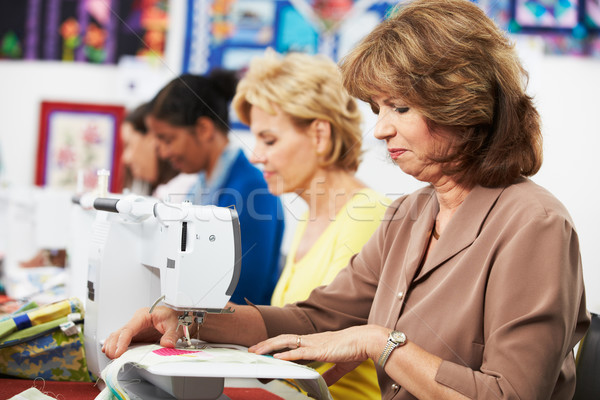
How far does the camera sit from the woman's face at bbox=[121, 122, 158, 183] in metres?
3.70

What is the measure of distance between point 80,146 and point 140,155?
47 cm

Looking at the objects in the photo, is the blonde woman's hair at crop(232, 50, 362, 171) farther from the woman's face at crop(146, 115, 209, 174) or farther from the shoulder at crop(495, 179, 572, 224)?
the shoulder at crop(495, 179, 572, 224)

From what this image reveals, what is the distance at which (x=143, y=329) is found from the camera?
3.84 ft

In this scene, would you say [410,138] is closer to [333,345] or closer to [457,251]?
[457,251]

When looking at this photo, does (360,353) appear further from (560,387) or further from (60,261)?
(60,261)

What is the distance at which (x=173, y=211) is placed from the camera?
1.11 metres

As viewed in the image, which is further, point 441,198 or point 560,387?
point 441,198

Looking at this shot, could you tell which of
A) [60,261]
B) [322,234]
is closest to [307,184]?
[322,234]

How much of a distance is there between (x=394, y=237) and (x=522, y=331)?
0.43 metres

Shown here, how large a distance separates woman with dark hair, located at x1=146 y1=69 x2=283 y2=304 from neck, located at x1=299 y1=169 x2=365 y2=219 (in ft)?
0.82

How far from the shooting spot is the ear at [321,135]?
1979mm

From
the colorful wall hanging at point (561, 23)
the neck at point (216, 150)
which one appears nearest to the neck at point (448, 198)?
the neck at point (216, 150)

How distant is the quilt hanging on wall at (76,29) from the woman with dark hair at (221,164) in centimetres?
62

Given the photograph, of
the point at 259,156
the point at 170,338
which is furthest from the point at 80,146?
the point at 170,338
